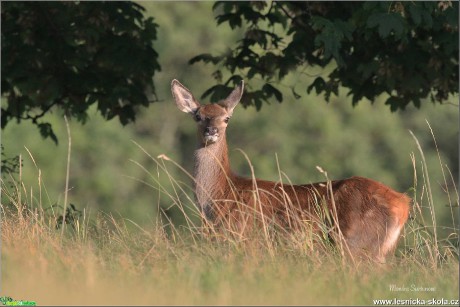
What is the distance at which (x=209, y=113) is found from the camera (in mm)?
9750

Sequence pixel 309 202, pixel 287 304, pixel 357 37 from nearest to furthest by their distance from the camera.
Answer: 1. pixel 287 304
2. pixel 309 202
3. pixel 357 37

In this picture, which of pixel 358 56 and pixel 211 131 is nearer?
pixel 211 131

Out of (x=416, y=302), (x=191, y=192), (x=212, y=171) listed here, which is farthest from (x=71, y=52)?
(x=191, y=192)

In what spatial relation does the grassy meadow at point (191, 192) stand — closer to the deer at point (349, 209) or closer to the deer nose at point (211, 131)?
Result: the deer at point (349, 209)

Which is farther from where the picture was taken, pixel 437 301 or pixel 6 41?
pixel 6 41

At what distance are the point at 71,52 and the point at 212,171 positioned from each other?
3.55 metres

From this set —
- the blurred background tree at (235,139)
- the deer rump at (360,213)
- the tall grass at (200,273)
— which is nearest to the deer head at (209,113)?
the deer rump at (360,213)

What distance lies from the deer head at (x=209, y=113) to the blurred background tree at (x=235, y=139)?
22285 mm

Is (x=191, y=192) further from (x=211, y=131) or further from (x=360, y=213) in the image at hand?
(x=360, y=213)

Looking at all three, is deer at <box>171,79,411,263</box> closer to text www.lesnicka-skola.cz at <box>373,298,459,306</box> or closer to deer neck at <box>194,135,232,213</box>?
deer neck at <box>194,135,232,213</box>

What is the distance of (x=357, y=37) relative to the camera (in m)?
12.4

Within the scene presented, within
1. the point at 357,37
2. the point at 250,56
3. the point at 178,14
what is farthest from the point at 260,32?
the point at 178,14

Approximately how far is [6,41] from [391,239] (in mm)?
5547

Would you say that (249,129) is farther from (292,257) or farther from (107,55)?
(292,257)
